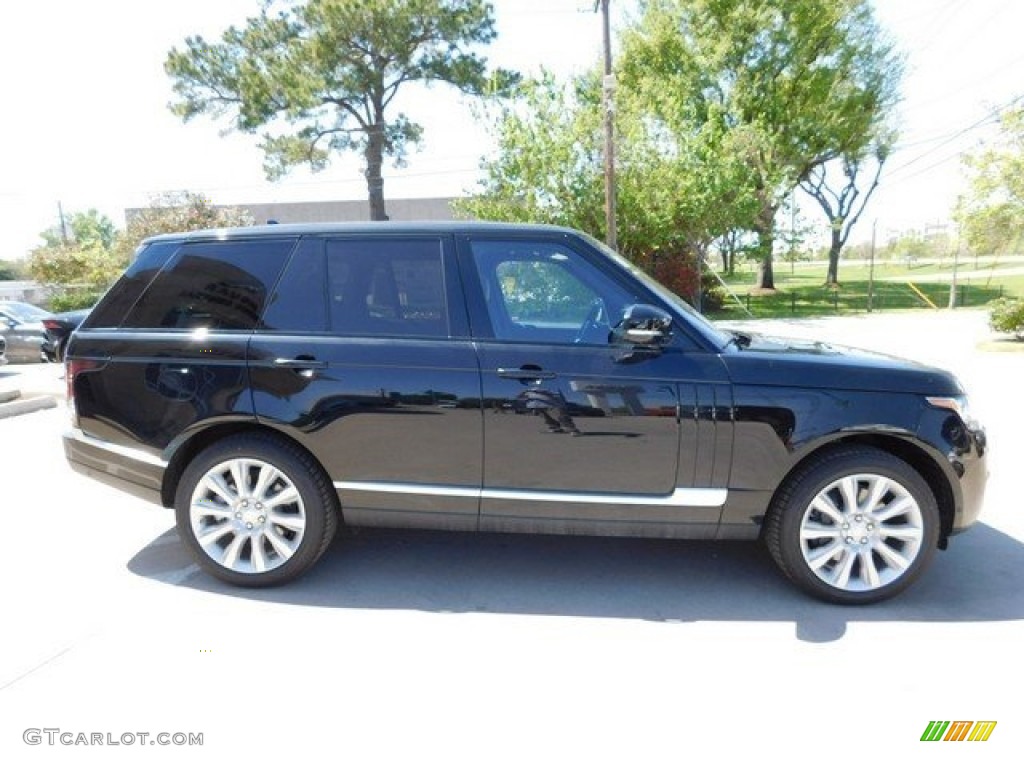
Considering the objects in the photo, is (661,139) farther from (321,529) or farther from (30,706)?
(30,706)

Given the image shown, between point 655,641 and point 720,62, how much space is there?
27.0 metres

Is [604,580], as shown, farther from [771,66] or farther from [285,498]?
[771,66]

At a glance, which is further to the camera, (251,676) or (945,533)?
(945,533)

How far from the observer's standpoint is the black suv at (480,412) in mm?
3059

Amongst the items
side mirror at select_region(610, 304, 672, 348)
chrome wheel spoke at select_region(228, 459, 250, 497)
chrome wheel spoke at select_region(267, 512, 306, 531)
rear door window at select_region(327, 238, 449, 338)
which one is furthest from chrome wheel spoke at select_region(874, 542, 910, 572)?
chrome wheel spoke at select_region(228, 459, 250, 497)

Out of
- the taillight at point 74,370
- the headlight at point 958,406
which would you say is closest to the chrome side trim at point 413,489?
the taillight at point 74,370

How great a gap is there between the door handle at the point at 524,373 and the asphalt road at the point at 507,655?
1170mm

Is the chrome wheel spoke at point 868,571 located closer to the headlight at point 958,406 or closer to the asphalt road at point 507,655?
the asphalt road at point 507,655

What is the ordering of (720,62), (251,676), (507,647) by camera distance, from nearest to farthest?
(251,676) → (507,647) → (720,62)

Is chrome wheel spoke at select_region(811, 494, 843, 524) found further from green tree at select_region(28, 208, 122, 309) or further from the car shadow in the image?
green tree at select_region(28, 208, 122, 309)

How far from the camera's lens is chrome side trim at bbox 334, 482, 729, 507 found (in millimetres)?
3111

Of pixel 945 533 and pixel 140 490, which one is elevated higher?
pixel 140 490

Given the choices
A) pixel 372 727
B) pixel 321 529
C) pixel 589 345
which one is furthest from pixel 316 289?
pixel 372 727

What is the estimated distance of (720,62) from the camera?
24.6 m
